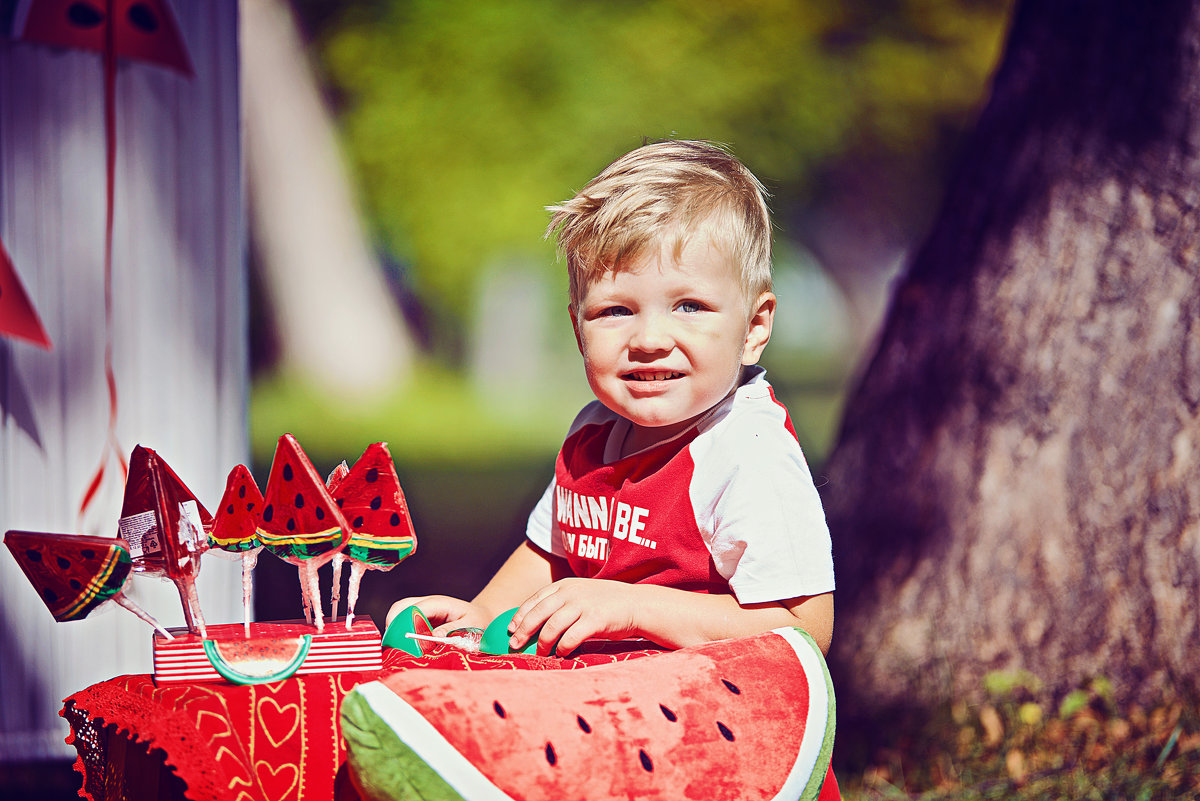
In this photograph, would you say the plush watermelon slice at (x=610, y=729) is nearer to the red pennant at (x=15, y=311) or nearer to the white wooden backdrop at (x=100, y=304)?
the white wooden backdrop at (x=100, y=304)

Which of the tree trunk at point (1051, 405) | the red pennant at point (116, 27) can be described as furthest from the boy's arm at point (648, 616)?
the red pennant at point (116, 27)

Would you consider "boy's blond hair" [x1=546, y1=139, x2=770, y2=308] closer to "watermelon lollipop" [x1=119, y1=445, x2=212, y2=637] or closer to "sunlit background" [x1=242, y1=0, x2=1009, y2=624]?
"watermelon lollipop" [x1=119, y1=445, x2=212, y2=637]

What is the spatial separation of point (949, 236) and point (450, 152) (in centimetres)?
719

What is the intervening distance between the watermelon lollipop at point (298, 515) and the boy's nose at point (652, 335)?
0.48m

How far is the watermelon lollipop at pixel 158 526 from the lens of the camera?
116 cm

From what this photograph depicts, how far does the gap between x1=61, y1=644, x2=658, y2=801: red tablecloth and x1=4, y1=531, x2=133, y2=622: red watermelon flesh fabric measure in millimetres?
125

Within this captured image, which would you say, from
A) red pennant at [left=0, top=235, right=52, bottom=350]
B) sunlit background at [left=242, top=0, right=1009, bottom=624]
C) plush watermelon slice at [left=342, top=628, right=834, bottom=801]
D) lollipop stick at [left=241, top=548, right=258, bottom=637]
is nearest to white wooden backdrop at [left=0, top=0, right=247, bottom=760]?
A: red pennant at [left=0, top=235, right=52, bottom=350]

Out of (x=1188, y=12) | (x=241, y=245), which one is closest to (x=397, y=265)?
(x=241, y=245)

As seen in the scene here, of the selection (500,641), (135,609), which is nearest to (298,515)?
(135,609)

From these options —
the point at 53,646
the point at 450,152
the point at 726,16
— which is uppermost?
the point at 726,16

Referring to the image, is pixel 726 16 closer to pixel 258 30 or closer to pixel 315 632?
pixel 258 30

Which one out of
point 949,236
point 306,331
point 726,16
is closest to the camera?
point 949,236

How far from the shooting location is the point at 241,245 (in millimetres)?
2980

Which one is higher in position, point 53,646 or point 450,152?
point 450,152
